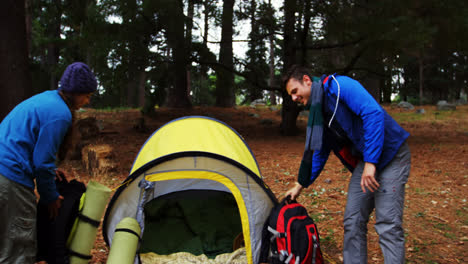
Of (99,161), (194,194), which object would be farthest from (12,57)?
(194,194)

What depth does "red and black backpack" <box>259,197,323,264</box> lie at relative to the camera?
8.29ft

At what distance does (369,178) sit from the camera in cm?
219

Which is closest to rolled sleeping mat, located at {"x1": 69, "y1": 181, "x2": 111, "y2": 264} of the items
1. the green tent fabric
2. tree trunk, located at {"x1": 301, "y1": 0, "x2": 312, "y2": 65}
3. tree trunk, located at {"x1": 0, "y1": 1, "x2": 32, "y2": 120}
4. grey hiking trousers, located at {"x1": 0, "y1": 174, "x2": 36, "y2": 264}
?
grey hiking trousers, located at {"x1": 0, "y1": 174, "x2": 36, "y2": 264}

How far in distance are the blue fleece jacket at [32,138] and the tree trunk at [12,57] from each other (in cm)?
476

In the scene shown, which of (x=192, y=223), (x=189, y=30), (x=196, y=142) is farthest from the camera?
(x=189, y=30)

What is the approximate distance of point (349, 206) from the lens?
2.45 metres

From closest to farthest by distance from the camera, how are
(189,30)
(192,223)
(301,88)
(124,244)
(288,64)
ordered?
(301,88)
(124,244)
(192,223)
(189,30)
(288,64)

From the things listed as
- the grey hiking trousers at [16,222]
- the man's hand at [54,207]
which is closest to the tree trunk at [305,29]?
the man's hand at [54,207]

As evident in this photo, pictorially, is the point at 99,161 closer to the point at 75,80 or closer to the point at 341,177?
the point at 75,80

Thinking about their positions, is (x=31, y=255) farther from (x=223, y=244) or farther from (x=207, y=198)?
(x=207, y=198)

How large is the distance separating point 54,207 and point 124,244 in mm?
630

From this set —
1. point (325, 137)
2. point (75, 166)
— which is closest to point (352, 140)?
point (325, 137)

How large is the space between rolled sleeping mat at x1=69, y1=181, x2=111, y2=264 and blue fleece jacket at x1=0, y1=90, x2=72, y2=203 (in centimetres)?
52

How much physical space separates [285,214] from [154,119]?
7.55 meters
